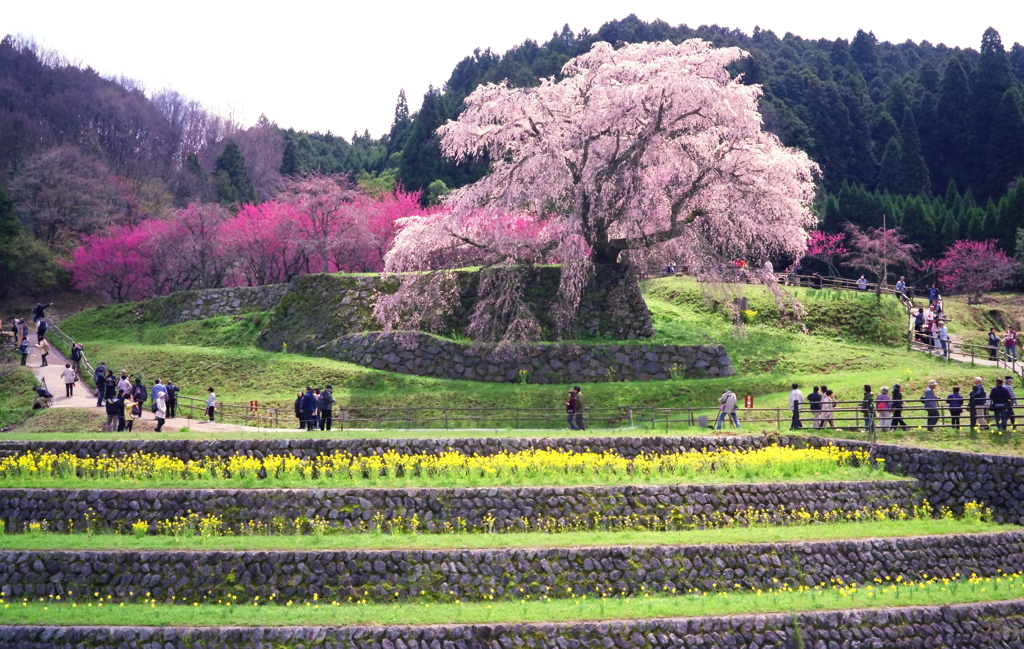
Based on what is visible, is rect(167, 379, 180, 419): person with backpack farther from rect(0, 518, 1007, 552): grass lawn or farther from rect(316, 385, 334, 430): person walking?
rect(0, 518, 1007, 552): grass lawn

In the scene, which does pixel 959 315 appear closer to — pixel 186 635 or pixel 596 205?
pixel 596 205

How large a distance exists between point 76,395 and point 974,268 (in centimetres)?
4289

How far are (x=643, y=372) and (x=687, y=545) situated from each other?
15.8m

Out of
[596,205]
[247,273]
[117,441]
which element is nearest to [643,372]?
[596,205]

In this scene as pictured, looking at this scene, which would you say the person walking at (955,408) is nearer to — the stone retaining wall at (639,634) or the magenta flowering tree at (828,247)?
the stone retaining wall at (639,634)

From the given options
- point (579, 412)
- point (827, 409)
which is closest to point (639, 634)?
point (579, 412)

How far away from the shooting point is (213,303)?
42.9m

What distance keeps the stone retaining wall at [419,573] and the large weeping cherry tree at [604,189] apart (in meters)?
15.9

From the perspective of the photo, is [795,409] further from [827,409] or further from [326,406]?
[326,406]

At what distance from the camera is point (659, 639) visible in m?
15.4

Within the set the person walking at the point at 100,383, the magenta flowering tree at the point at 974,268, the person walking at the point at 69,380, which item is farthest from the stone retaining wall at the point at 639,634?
the magenta flowering tree at the point at 974,268

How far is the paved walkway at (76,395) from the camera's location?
89.8 ft

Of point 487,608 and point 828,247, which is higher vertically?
point 828,247

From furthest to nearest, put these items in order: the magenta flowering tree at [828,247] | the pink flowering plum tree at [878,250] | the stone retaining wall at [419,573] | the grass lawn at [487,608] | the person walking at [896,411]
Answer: the magenta flowering tree at [828,247]
the pink flowering plum tree at [878,250]
the person walking at [896,411]
the stone retaining wall at [419,573]
the grass lawn at [487,608]
